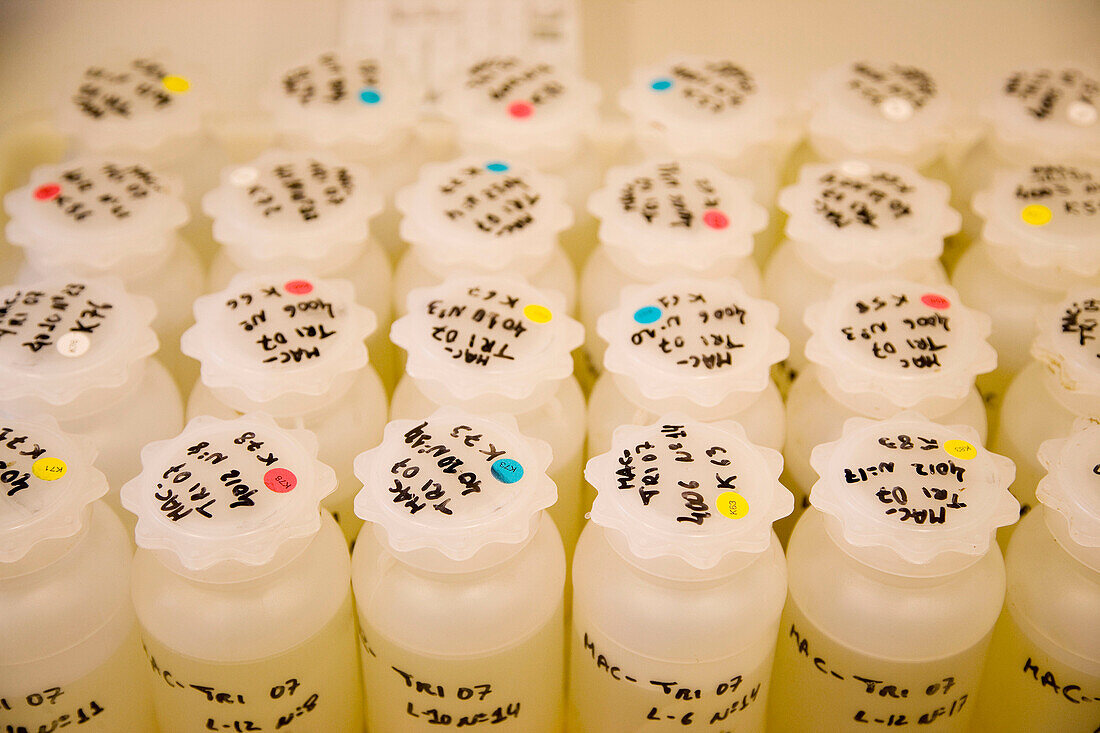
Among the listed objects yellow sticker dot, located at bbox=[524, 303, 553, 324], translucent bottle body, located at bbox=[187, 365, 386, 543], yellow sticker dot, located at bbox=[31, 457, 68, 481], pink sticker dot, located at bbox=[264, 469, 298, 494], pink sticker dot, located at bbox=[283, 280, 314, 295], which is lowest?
translucent bottle body, located at bbox=[187, 365, 386, 543]

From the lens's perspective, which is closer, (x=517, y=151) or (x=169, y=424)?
(x=169, y=424)

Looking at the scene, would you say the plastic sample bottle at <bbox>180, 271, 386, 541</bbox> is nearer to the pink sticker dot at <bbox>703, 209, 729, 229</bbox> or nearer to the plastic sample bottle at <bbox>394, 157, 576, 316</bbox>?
the plastic sample bottle at <bbox>394, 157, 576, 316</bbox>

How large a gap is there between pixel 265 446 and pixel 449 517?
17cm

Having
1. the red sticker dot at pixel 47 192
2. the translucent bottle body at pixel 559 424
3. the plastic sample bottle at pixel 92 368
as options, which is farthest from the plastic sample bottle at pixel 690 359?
the red sticker dot at pixel 47 192

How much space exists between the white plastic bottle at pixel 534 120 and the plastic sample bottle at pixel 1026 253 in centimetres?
44

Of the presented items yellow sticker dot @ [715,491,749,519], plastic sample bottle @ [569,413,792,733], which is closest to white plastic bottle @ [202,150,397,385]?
plastic sample bottle @ [569,413,792,733]

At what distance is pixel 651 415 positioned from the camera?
2.96ft

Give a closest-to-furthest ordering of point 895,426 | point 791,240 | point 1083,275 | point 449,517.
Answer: point 449,517 → point 895,426 → point 1083,275 → point 791,240

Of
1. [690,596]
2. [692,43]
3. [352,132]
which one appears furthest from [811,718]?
[692,43]

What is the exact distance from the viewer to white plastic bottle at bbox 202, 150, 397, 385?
1001 mm

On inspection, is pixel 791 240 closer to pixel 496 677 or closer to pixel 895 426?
pixel 895 426

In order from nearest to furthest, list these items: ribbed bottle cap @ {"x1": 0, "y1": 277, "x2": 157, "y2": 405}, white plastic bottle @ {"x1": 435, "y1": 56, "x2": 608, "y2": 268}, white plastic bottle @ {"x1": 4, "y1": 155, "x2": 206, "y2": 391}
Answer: ribbed bottle cap @ {"x1": 0, "y1": 277, "x2": 157, "y2": 405}, white plastic bottle @ {"x1": 4, "y1": 155, "x2": 206, "y2": 391}, white plastic bottle @ {"x1": 435, "y1": 56, "x2": 608, "y2": 268}

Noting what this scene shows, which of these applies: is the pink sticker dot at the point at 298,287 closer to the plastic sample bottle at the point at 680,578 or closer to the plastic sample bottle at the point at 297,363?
the plastic sample bottle at the point at 297,363

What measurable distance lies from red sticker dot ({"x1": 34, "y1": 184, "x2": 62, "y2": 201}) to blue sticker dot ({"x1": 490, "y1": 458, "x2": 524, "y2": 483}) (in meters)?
0.59
